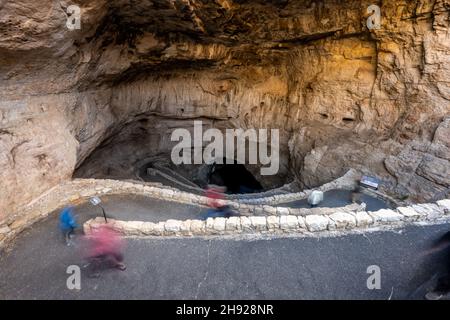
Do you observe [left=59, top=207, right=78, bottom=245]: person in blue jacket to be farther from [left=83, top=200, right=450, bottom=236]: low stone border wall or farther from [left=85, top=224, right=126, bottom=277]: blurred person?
[left=85, top=224, right=126, bottom=277]: blurred person

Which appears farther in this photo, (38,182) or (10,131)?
(38,182)

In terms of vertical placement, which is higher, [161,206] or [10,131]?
[10,131]

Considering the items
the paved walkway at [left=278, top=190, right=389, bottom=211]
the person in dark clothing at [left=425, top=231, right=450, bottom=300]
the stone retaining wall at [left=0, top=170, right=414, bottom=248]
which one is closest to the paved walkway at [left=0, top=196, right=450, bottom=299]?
the person in dark clothing at [left=425, top=231, right=450, bottom=300]

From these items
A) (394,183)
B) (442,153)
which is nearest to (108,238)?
(394,183)

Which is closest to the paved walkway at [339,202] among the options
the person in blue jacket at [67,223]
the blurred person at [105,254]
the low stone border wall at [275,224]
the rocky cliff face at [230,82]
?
the rocky cliff face at [230,82]

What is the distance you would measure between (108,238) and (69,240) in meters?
1.48

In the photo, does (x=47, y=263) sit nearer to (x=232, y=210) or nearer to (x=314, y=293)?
(x=232, y=210)

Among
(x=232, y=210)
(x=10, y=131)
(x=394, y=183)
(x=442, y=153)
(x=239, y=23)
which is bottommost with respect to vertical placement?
(x=232, y=210)

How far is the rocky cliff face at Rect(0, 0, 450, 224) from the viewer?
6070 mm

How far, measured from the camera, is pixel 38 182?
629cm

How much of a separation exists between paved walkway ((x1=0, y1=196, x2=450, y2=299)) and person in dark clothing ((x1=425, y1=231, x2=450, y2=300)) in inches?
5.4

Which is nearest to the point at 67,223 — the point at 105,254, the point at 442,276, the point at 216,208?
the point at 105,254

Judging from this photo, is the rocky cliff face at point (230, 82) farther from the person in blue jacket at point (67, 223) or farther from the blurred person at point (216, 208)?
the blurred person at point (216, 208)
